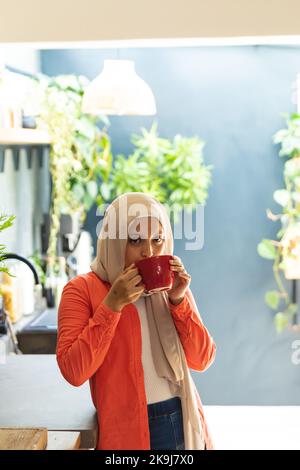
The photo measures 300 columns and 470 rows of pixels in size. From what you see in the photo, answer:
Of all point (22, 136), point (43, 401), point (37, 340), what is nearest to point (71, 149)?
point (22, 136)

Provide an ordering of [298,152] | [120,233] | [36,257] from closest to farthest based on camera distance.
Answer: [120,233], [36,257], [298,152]

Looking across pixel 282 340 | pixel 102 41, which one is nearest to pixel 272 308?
pixel 282 340

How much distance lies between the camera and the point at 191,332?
4.62ft

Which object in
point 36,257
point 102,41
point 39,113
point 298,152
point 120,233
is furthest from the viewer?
point 298,152

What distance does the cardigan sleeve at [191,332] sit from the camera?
1.41 meters

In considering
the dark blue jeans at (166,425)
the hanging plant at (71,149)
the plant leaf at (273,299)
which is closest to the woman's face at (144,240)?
the dark blue jeans at (166,425)

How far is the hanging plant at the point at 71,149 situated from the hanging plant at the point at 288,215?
863 mm

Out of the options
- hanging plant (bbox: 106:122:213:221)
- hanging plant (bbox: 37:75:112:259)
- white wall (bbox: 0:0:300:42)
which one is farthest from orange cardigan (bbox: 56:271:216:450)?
hanging plant (bbox: 106:122:213:221)

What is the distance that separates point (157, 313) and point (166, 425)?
22 cm

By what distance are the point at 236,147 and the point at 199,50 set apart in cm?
52

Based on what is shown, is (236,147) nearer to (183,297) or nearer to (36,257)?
(36,257)

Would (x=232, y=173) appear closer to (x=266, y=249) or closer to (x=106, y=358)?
(x=266, y=249)

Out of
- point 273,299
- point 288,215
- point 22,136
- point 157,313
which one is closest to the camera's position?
point 157,313

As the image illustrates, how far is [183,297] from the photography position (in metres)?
1.42
